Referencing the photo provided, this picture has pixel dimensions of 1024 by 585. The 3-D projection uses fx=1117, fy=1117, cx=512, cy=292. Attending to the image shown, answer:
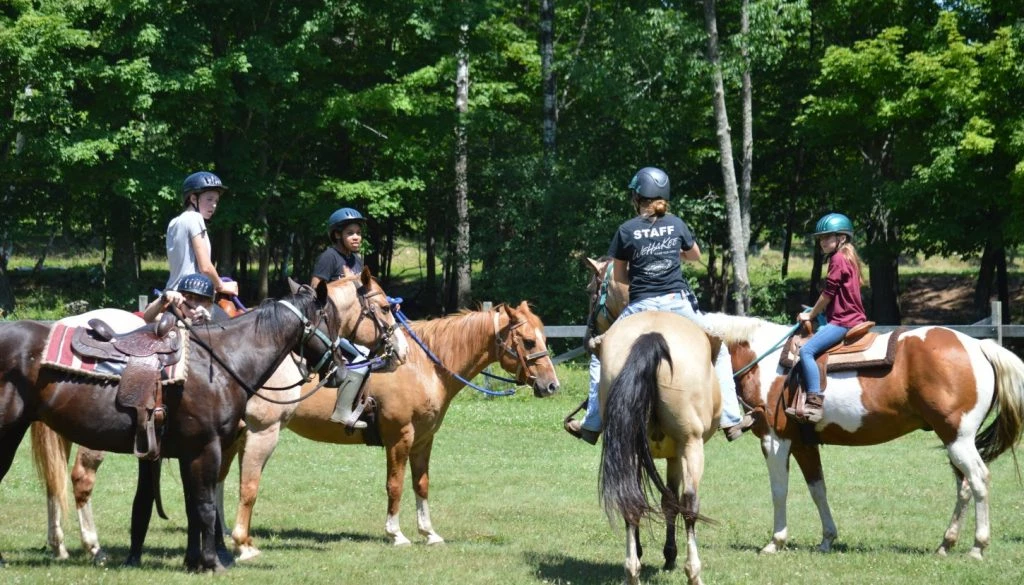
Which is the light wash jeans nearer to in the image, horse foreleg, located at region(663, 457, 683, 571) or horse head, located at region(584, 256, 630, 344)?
horse head, located at region(584, 256, 630, 344)

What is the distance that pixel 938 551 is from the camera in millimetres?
9734

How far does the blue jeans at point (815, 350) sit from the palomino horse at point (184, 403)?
473cm

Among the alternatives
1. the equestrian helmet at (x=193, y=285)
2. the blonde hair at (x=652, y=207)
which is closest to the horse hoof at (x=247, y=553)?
the equestrian helmet at (x=193, y=285)

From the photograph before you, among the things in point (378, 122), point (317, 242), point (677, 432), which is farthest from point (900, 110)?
point (677, 432)

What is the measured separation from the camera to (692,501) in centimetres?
777

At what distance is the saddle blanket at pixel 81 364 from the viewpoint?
25.7 feet

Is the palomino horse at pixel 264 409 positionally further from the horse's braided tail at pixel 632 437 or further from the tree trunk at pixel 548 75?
the tree trunk at pixel 548 75

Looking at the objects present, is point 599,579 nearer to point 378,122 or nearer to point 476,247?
point 476,247

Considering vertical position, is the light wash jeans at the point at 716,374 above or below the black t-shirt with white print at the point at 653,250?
below

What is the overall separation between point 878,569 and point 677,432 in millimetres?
2325

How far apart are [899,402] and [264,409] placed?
5.60 meters

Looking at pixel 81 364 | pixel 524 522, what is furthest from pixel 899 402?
pixel 81 364

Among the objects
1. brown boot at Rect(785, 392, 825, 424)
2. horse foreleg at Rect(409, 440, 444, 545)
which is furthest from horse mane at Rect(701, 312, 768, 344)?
horse foreleg at Rect(409, 440, 444, 545)

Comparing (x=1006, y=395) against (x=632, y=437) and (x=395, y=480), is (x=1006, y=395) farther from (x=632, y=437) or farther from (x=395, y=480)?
(x=395, y=480)
